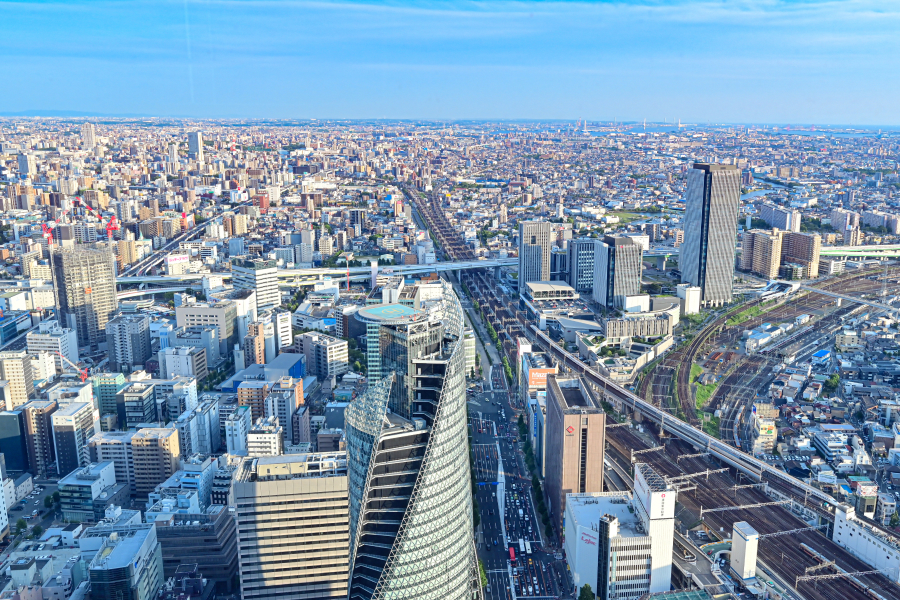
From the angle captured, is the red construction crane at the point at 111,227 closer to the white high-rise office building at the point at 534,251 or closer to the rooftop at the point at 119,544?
the white high-rise office building at the point at 534,251

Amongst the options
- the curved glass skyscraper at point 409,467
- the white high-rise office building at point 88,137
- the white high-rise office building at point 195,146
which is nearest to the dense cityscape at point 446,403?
the curved glass skyscraper at point 409,467

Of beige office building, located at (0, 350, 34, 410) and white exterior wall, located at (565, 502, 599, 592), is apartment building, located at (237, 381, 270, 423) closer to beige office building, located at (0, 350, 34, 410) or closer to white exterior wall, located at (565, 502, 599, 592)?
beige office building, located at (0, 350, 34, 410)

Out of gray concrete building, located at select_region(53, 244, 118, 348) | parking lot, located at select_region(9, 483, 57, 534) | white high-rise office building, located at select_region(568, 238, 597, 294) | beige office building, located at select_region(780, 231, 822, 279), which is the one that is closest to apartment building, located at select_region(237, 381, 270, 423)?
parking lot, located at select_region(9, 483, 57, 534)

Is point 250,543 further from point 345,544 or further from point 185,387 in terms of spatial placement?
point 185,387

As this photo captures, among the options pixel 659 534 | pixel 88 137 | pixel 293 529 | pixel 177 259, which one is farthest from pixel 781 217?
pixel 88 137

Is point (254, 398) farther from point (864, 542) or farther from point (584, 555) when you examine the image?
point (864, 542)

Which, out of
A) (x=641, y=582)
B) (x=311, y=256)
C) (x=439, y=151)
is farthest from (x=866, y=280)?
(x=439, y=151)
